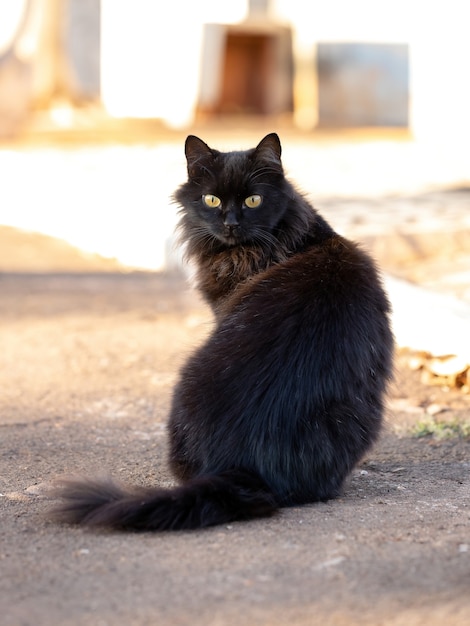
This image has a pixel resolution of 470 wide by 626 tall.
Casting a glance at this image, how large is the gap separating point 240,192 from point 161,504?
134cm

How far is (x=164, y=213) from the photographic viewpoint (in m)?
8.27

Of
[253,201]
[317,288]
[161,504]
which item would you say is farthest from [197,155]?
[161,504]

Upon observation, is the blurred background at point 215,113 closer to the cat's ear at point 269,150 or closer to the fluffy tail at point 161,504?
the cat's ear at point 269,150

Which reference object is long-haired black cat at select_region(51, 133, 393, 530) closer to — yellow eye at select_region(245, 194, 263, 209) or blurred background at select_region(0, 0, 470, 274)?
yellow eye at select_region(245, 194, 263, 209)

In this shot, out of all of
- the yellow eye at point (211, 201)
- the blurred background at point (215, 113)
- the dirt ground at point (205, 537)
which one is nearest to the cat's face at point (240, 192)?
the yellow eye at point (211, 201)

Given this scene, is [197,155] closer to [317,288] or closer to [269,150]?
[269,150]

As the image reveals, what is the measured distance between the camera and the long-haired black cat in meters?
2.79

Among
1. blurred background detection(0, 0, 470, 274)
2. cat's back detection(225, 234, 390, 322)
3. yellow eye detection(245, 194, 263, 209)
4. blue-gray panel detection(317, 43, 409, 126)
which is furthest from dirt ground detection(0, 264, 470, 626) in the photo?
blue-gray panel detection(317, 43, 409, 126)

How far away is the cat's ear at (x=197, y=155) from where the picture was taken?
3588mm

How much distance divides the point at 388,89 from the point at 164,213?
30.9 ft

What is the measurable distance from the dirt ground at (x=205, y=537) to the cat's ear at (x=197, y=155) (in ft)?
4.07

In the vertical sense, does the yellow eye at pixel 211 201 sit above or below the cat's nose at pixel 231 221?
above

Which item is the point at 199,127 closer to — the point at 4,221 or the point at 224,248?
the point at 4,221

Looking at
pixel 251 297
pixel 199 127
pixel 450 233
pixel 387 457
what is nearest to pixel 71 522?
pixel 251 297
